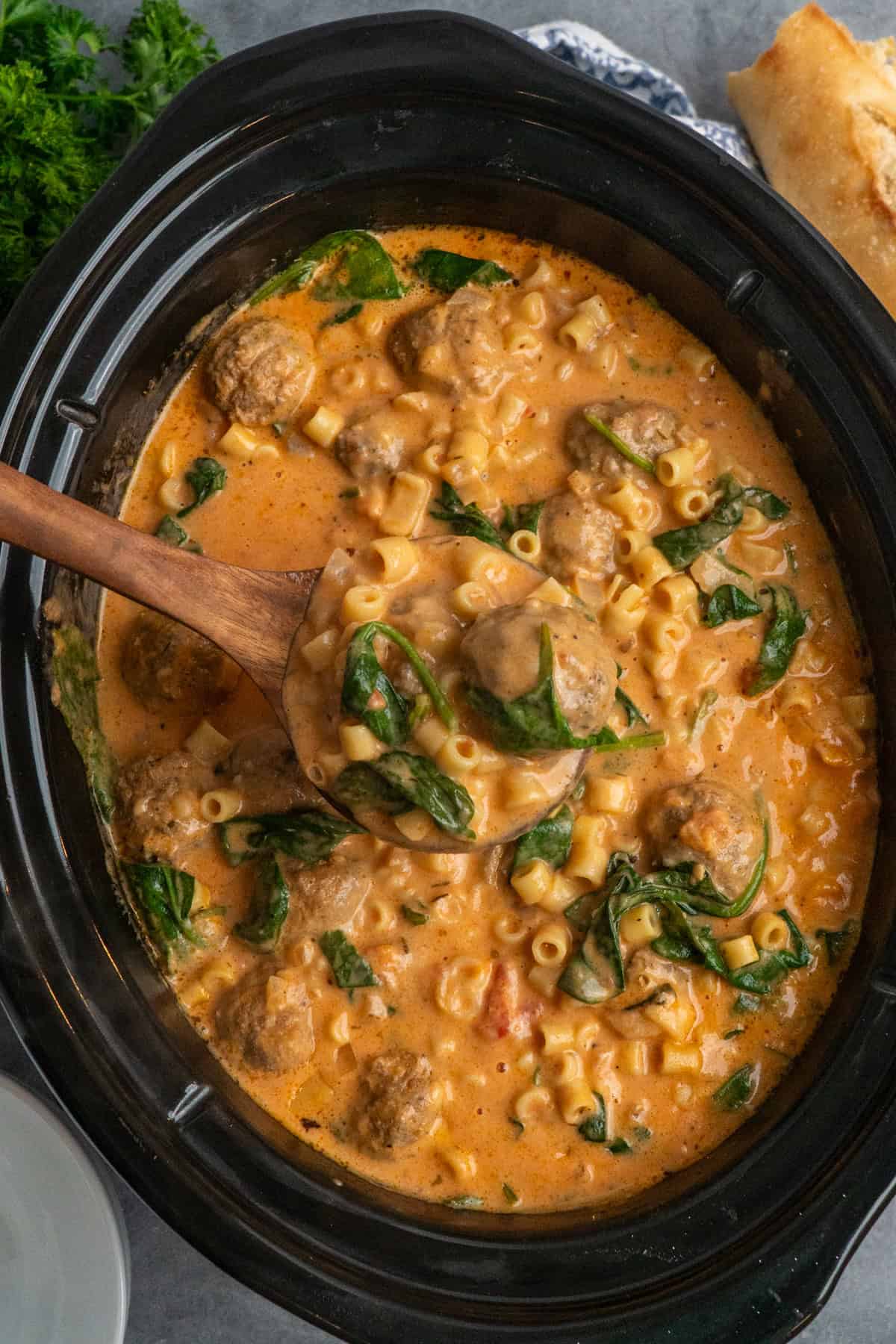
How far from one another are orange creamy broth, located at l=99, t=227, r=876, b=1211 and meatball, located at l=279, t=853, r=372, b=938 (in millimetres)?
43

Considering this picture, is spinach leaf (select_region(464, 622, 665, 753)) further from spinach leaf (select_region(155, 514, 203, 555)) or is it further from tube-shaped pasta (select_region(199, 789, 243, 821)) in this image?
spinach leaf (select_region(155, 514, 203, 555))

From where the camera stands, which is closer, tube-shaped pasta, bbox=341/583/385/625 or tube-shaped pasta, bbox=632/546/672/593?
tube-shaped pasta, bbox=341/583/385/625

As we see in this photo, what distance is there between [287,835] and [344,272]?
2.17 meters

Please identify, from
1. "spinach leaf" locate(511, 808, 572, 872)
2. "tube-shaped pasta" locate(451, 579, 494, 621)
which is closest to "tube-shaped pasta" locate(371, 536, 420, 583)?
"tube-shaped pasta" locate(451, 579, 494, 621)

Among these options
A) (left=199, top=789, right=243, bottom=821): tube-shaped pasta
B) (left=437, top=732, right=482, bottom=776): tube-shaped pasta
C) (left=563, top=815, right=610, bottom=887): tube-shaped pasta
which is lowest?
(left=563, top=815, right=610, bottom=887): tube-shaped pasta

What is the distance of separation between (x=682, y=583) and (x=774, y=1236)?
2.27 metres

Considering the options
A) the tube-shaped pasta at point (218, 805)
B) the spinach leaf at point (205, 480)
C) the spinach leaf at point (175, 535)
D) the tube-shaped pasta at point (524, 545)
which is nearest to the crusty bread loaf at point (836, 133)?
the tube-shaped pasta at point (524, 545)

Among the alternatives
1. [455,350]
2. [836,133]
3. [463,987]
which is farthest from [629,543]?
[836,133]

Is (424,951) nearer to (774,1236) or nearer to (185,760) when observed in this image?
(185,760)

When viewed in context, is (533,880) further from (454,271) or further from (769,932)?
(454,271)

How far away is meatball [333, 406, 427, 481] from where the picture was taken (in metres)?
4.41

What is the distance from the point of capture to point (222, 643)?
13.1 ft

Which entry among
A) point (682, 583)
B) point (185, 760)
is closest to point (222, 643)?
point (185, 760)

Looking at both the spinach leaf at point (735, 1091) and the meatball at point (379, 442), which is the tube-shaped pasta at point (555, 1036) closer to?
the spinach leaf at point (735, 1091)
